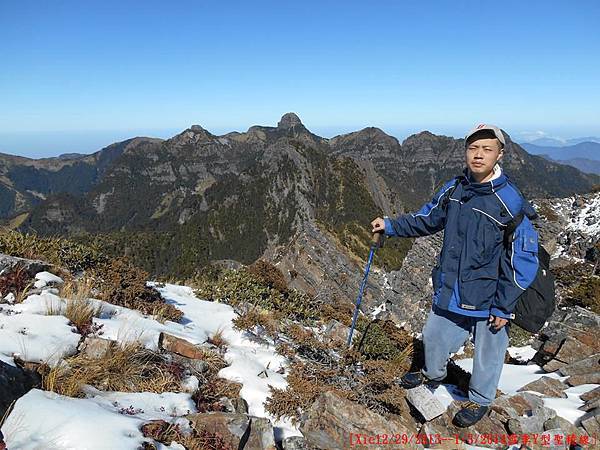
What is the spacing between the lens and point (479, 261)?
14.9 feet

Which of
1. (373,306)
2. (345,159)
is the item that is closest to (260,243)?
(345,159)

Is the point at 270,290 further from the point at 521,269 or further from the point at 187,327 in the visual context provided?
the point at 521,269

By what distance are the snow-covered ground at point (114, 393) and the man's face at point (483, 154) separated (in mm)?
3455

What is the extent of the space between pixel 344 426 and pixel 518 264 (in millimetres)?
2842

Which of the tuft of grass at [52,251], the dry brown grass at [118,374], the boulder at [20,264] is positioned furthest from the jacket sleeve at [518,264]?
the tuft of grass at [52,251]

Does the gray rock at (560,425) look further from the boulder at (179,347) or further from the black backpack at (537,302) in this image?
the boulder at (179,347)

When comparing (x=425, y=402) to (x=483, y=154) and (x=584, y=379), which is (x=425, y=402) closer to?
(x=483, y=154)

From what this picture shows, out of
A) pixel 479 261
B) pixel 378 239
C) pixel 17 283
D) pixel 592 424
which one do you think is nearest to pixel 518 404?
pixel 592 424

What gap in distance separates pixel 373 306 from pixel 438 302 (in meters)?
26.6

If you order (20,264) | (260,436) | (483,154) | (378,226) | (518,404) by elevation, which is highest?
(483,154)

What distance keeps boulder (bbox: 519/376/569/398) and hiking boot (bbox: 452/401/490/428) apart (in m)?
2.72

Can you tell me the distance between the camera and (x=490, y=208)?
4.41 meters

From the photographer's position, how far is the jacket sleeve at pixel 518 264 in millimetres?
4246

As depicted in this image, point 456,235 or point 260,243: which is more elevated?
point 456,235
